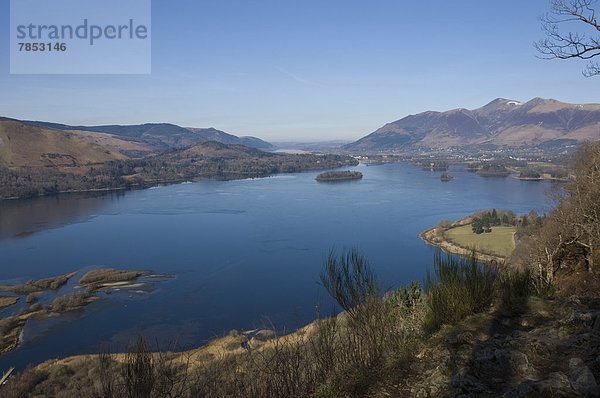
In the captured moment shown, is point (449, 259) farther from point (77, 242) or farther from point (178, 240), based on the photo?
point (77, 242)

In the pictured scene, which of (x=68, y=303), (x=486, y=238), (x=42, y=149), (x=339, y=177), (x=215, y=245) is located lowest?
(x=68, y=303)

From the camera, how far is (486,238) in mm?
37812

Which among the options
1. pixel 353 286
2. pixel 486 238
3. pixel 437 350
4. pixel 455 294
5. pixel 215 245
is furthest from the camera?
pixel 215 245

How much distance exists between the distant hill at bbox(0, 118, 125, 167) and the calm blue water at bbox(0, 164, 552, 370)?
1142 inches

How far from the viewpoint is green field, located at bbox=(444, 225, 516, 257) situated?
112 feet

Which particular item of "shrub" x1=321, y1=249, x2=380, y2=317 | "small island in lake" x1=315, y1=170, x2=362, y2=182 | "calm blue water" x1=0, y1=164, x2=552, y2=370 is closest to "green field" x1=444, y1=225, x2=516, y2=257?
"calm blue water" x1=0, y1=164, x2=552, y2=370

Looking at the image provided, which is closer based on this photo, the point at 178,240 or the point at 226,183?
the point at 178,240

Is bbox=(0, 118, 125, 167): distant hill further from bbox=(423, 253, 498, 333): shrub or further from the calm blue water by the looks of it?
bbox=(423, 253, 498, 333): shrub

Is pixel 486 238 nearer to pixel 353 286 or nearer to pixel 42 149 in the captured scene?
pixel 353 286

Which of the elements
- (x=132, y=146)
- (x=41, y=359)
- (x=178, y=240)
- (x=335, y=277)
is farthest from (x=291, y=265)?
(x=132, y=146)

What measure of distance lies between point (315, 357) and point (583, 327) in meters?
2.02

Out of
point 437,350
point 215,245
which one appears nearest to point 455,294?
point 437,350

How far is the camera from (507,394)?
249 cm

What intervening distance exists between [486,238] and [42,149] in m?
99.2
